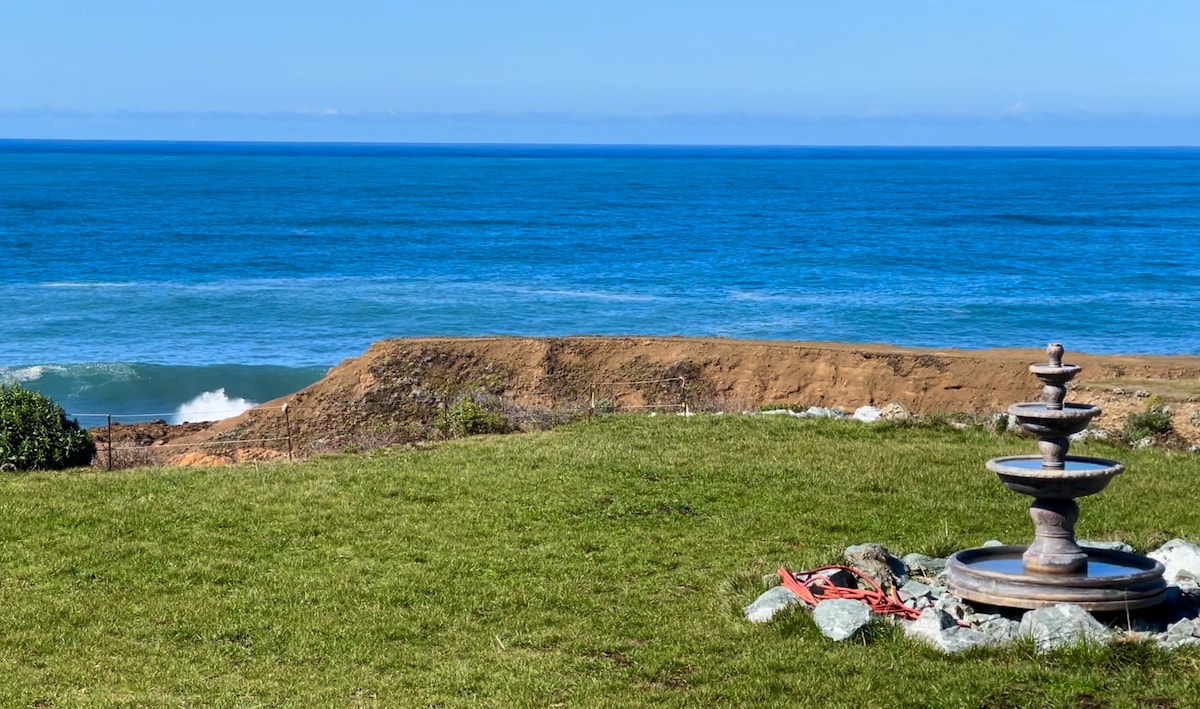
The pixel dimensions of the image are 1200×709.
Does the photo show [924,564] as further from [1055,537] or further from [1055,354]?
[1055,354]

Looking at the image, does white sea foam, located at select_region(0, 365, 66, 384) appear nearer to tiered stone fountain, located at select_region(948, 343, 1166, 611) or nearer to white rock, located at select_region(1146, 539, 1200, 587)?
white rock, located at select_region(1146, 539, 1200, 587)

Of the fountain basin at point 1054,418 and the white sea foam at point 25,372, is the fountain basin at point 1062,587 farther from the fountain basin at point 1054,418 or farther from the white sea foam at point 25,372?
the white sea foam at point 25,372

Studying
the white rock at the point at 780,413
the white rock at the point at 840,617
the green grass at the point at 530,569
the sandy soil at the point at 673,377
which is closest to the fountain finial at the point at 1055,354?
the green grass at the point at 530,569

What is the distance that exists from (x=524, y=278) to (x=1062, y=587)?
57.9 metres

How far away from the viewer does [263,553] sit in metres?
14.5

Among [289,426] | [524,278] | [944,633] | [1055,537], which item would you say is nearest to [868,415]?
[289,426]

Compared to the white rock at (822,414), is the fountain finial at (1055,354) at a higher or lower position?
higher

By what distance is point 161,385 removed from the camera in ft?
135

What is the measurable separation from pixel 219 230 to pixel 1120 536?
3413 inches

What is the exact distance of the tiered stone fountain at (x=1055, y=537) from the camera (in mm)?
11188

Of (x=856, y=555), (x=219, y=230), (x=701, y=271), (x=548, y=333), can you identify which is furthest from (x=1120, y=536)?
(x=219, y=230)

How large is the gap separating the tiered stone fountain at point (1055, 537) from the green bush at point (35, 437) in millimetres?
13680

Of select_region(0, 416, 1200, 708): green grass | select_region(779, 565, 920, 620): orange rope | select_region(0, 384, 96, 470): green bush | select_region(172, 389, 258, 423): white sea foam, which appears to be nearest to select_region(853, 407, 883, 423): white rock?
select_region(0, 416, 1200, 708): green grass

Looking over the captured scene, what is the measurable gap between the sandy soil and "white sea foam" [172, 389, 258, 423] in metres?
5.45
